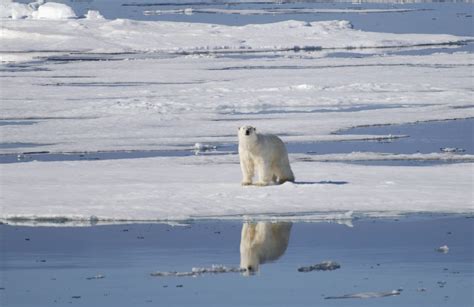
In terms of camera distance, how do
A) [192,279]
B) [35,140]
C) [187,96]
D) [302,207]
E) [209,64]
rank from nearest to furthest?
[192,279], [302,207], [35,140], [187,96], [209,64]

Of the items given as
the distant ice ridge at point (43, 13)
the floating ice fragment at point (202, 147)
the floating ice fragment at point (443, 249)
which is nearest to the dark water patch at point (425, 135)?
the floating ice fragment at point (202, 147)

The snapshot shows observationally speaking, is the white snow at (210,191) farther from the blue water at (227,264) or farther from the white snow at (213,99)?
the white snow at (213,99)

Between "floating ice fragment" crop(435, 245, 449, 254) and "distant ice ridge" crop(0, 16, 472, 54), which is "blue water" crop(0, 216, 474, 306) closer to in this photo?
"floating ice fragment" crop(435, 245, 449, 254)

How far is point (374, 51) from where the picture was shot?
34625 millimetres

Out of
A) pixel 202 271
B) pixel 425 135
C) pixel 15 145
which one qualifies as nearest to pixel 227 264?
pixel 202 271

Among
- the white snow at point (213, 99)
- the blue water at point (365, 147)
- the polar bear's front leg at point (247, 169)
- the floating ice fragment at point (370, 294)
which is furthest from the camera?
the white snow at point (213, 99)

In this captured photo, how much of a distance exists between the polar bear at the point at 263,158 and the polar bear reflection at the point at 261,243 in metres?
1.26

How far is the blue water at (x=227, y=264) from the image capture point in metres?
6.79

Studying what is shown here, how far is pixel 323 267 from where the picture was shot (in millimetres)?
7609

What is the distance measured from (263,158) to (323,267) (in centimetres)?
298

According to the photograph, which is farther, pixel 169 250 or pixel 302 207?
pixel 302 207

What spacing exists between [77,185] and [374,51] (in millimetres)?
24413

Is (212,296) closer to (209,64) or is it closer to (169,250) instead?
(169,250)

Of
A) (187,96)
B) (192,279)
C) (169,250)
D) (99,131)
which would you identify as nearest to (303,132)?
(99,131)
